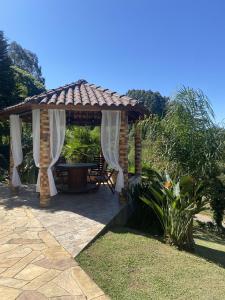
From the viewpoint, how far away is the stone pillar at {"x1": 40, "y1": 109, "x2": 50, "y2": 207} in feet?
26.0

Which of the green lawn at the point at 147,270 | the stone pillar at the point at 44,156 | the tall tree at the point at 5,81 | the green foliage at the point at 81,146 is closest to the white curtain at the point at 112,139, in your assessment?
the stone pillar at the point at 44,156

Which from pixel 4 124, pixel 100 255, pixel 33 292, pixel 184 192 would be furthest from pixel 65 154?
pixel 33 292

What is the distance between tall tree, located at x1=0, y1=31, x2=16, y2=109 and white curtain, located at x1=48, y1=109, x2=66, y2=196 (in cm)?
688

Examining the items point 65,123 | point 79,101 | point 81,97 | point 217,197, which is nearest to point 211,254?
point 217,197

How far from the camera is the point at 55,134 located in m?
8.18

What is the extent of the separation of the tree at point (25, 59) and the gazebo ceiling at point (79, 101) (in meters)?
54.7

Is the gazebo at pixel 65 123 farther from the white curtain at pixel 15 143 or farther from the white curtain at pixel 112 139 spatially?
the white curtain at pixel 15 143

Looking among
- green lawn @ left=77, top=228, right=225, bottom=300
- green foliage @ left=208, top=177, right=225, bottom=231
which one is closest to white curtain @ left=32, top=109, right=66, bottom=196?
green lawn @ left=77, top=228, right=225, bottom=300

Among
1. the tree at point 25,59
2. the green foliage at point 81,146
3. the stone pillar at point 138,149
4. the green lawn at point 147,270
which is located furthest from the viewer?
the tree at point 25,59

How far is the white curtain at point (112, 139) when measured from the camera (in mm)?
8258

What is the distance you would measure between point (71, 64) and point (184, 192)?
13137 millimetres

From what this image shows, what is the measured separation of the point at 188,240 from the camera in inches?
245

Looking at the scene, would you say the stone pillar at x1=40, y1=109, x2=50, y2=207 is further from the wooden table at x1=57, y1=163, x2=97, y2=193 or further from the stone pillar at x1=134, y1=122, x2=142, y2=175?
the stone pillar at x1=134, y1=122, x2=142, y2=175

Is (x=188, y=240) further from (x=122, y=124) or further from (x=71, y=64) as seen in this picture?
(x=71, y=64)
